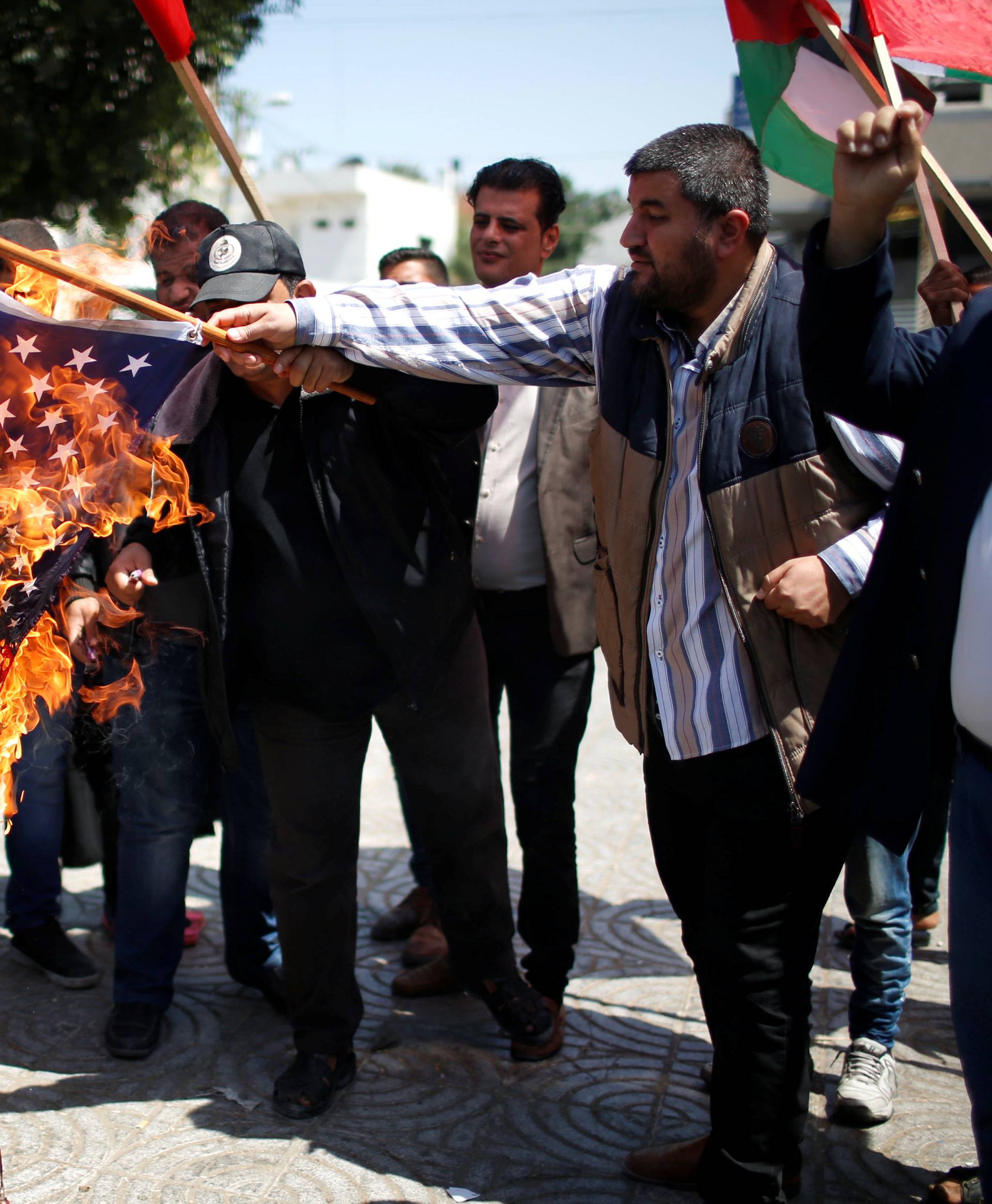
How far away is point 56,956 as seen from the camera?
3869 mm

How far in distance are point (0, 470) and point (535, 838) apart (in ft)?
6.10

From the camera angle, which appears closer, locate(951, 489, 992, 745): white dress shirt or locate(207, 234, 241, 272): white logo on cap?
locate(951, 489, 992, 745): white dress shirt

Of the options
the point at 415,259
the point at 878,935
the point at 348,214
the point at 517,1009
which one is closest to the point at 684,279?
the point at 878,935

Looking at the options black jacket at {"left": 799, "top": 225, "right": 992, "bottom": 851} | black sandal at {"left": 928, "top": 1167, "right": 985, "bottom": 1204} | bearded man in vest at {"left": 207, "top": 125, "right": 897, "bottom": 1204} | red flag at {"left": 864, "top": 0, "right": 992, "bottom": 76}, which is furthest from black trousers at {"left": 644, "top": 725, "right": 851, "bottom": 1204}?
red flag at {"left": 864, "top": 0, "right": 992, "bottom": 76}

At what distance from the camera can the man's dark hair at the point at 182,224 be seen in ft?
12.0

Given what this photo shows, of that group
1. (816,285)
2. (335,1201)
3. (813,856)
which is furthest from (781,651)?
(335,1201)

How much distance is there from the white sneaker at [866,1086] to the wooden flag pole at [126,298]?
2149mm

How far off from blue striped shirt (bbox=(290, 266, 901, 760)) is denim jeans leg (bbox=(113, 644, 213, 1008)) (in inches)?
48.0

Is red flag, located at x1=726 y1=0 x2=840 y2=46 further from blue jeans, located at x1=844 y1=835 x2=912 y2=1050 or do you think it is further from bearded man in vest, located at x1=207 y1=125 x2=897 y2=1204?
blue jeans, located at x1=844 y1=835 x2=912 y2=1050

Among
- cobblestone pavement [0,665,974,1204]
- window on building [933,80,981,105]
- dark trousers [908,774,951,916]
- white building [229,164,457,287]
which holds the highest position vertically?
white building [229,164,457,287]

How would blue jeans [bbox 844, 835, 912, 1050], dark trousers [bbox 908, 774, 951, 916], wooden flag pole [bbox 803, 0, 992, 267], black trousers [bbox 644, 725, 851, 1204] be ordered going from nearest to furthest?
1. wooden flag pole [bbox 803, 0, 992, 267]
2. black trousers [bbox 644, 725, 851, 1204]
3. blue jeans [bbox 844, 835, 912, 1050]
4. dark trousers [bbox 908, 774, 951, 916]

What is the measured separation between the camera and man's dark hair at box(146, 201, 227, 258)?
12.0ft

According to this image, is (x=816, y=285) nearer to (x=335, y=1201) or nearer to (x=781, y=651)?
(x=781, y=651)

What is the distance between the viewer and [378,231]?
54750 mm
